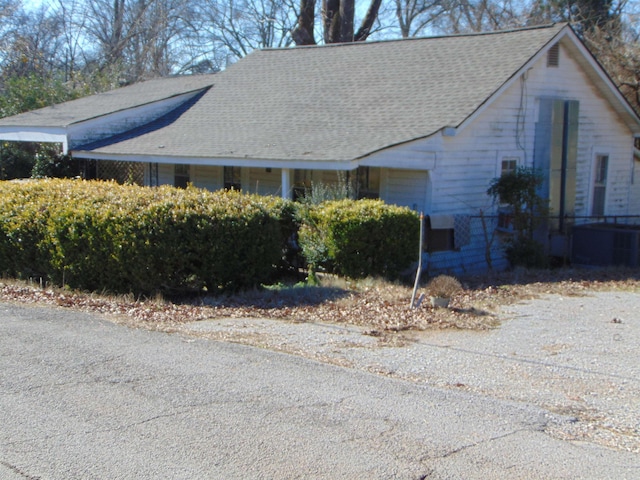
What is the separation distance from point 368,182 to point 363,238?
427 cm

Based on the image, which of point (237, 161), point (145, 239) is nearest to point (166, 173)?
point (237, 161)

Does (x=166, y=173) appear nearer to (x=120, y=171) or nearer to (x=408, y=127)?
(x=120, y=171)

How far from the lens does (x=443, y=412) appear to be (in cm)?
590

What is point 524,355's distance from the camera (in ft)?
26.0

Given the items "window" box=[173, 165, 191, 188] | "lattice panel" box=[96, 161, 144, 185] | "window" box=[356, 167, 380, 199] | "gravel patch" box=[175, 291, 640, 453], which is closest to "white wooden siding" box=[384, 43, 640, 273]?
"window" box=[356, 167, 380, 199]

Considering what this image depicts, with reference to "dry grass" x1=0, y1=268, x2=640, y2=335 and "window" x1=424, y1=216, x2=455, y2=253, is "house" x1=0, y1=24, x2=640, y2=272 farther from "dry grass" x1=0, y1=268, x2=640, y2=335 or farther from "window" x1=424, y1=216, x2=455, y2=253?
"dry grass" x1=0, y1=268, x2=640, y2=335

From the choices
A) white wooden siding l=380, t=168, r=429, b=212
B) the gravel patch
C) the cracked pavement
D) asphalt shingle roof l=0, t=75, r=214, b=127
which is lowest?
the gravel patch

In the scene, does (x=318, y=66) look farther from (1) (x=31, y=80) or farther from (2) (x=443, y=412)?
(2) (x=443, y=412)

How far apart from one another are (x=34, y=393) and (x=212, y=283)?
15.4ft

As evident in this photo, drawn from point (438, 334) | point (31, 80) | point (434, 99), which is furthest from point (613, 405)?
point (31, 80)

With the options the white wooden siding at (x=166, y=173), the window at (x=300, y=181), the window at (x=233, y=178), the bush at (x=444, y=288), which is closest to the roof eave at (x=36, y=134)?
the white wooden siding at (x=166, y=173)

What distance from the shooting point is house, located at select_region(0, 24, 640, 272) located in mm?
14516

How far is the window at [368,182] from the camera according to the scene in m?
15.6

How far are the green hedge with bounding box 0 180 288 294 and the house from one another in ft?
9.27
